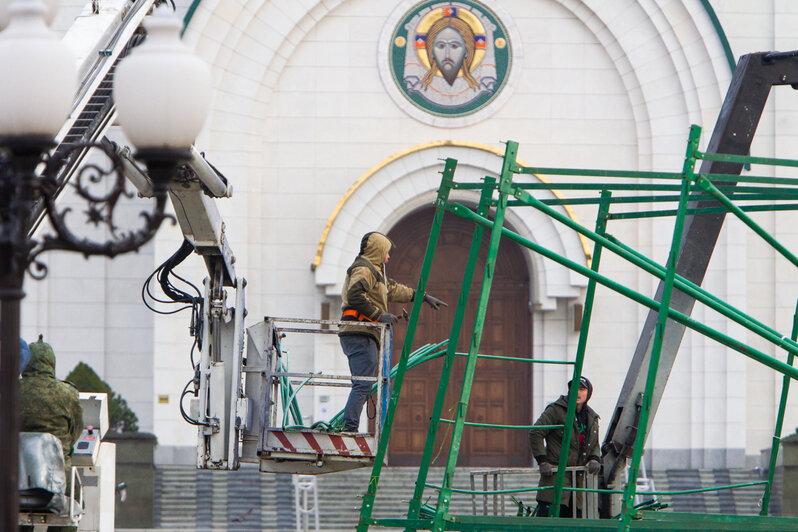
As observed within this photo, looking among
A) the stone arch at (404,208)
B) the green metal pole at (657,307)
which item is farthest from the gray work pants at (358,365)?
the stone arch at (404,208)

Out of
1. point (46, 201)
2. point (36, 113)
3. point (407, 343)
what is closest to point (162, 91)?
point (36, 113)

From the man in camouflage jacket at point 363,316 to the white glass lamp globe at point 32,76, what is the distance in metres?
4.85

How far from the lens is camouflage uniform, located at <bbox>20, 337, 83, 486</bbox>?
9.27 meters

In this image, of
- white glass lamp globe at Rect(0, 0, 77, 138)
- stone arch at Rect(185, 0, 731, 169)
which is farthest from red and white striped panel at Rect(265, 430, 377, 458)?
stone arch at Rect(185, 0, 731, 169)

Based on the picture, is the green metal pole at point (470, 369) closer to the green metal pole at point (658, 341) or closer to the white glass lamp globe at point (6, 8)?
the green metal pole at point (658, 341)

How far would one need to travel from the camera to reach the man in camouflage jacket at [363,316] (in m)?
10.6

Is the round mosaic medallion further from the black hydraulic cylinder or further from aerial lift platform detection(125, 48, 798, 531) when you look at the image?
the black hydraulic cylinder

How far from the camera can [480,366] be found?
2120cm

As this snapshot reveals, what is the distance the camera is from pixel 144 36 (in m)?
11.7

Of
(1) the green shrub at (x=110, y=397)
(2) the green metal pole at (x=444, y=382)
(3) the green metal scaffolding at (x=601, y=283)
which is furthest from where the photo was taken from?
(1) the green shrub at (x=110, y=397)

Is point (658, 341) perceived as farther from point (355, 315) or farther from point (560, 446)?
point (560, 446)

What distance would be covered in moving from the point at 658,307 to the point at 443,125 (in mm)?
12354

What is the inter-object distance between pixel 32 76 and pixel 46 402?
13.0 ft

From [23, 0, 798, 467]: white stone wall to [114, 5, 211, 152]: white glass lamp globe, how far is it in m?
13.9
